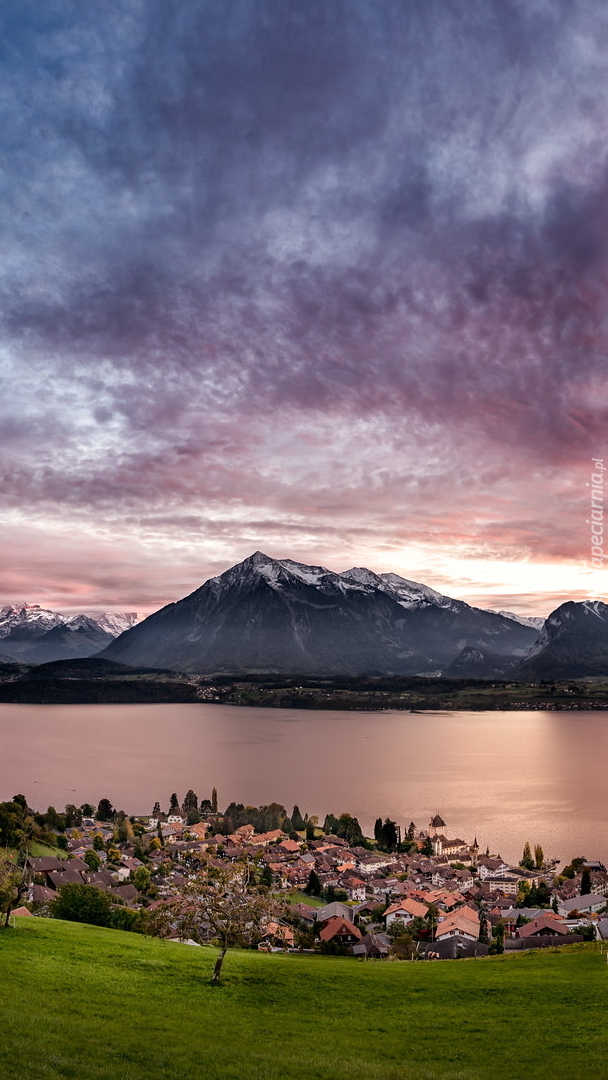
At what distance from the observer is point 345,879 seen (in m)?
56.9

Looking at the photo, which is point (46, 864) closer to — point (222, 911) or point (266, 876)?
point (266, 876)

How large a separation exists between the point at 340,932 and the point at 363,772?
73.3m

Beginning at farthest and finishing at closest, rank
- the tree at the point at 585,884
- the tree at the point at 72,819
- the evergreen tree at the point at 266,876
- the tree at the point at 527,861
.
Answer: the tree at the point at 72,819 < the tree at the point at 527,861 < the evergreen tree at the point at 266,876 < the tree at the point at 585,884

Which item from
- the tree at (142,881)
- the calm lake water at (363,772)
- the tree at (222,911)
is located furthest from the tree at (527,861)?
the tree at (222,911)

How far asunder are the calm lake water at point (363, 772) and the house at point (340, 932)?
30579 millimetres

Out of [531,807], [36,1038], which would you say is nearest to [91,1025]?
[36,1038]

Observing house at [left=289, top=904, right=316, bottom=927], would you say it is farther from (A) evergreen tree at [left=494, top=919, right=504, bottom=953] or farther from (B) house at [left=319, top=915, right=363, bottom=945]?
(A) evergreen tree at [left=494, top=919, right=504, bottom=953]

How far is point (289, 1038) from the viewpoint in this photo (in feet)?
48.1

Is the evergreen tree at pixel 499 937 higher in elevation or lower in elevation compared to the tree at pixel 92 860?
higher

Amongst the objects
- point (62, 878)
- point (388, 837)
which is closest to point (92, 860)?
point (62, 878)

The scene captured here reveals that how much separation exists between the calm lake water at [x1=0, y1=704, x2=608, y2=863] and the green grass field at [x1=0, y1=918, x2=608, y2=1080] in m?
48.8

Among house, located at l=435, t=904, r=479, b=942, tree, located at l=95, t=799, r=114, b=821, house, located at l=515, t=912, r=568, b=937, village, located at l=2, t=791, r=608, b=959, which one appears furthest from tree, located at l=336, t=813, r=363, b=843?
house, located at l=515, t=912, r=568, b=937

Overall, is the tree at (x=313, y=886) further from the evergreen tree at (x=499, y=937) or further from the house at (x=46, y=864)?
the house at (x=46, y=864)

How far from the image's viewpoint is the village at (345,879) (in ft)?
125
